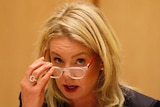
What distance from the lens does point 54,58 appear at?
3.92 feet

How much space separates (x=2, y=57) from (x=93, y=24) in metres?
0.86

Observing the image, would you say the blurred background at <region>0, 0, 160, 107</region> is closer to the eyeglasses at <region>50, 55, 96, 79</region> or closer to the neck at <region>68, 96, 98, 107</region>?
the neck at <region>68, 96, 98, 107</region>

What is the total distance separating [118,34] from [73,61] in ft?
2.28

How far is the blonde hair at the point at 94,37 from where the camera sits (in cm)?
118

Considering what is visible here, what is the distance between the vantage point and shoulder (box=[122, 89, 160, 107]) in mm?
1290

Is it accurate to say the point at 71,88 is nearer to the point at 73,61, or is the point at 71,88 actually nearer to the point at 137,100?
the point at 73,61

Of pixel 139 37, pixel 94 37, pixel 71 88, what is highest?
pixel 94 37

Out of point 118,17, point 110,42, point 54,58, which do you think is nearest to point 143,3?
point 118,17

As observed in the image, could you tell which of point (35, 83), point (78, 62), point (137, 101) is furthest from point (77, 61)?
point (137, 101)

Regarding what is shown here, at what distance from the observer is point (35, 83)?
119 cm

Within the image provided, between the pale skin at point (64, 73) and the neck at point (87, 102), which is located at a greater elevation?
the pale skin at point (64, 73)

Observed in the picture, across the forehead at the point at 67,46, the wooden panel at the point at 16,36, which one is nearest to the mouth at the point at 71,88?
the forehead at the point at 67,46

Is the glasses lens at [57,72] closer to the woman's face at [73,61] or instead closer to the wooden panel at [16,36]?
the woman's face at [73,61]

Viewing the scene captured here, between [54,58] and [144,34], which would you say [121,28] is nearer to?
[144,34]
